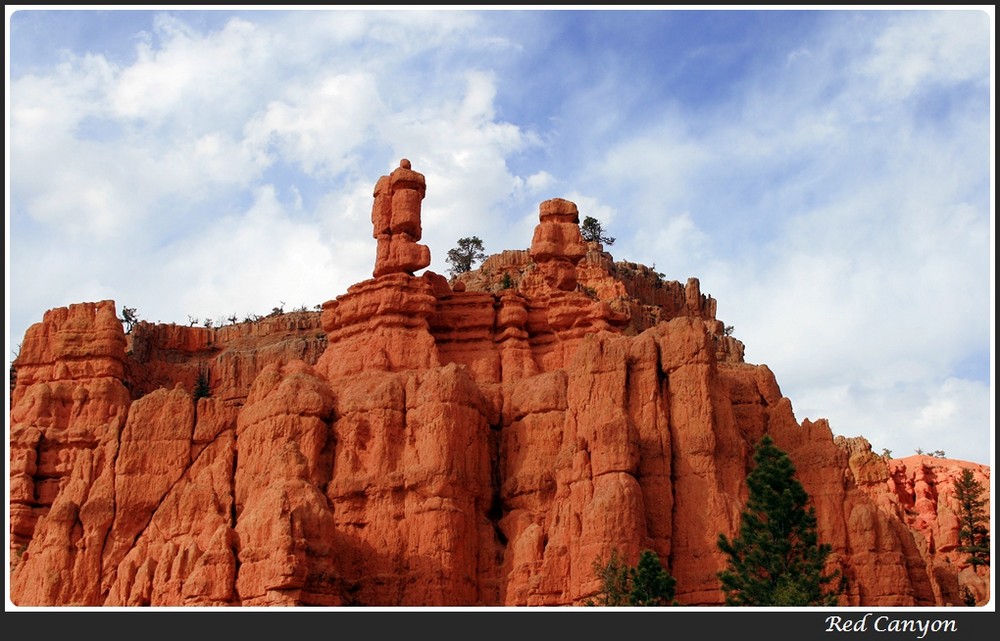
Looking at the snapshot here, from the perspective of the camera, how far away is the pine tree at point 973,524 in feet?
230

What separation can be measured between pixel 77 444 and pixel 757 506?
94.6ft

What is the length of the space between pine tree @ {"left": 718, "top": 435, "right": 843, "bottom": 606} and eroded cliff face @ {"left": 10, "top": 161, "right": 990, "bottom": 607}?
2993 mm

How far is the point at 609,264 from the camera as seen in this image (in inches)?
3782

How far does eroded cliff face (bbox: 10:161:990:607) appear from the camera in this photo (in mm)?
53000

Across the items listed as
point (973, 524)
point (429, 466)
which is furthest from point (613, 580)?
point (973, 524)

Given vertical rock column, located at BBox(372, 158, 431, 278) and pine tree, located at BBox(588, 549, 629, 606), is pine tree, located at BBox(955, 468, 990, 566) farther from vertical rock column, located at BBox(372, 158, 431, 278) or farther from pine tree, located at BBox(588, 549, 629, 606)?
vertical rock column, located at BBox(372, 158, 431, 278)

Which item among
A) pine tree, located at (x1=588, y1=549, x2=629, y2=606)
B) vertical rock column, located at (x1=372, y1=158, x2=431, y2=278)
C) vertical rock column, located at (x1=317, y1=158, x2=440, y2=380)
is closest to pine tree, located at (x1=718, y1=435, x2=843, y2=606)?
pine tree, located at (x1=588, y1=549, x2=629, y2=606)

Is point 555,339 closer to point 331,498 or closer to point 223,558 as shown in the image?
point 331,498

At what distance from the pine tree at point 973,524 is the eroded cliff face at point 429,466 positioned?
165cm

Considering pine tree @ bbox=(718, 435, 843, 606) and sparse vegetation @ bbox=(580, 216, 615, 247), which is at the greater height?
sparse vegetation @ bbox=(580, 216, 615, 247)

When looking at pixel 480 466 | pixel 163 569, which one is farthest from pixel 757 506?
pixel 163 569

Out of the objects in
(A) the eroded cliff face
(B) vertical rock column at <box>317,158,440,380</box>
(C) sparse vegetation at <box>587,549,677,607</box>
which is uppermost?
(B) vertical rock column at <box>317,158,440,380</box>

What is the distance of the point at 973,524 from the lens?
73438 mm

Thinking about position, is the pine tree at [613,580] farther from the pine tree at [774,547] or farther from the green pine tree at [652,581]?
the pine tree at [774,547]
